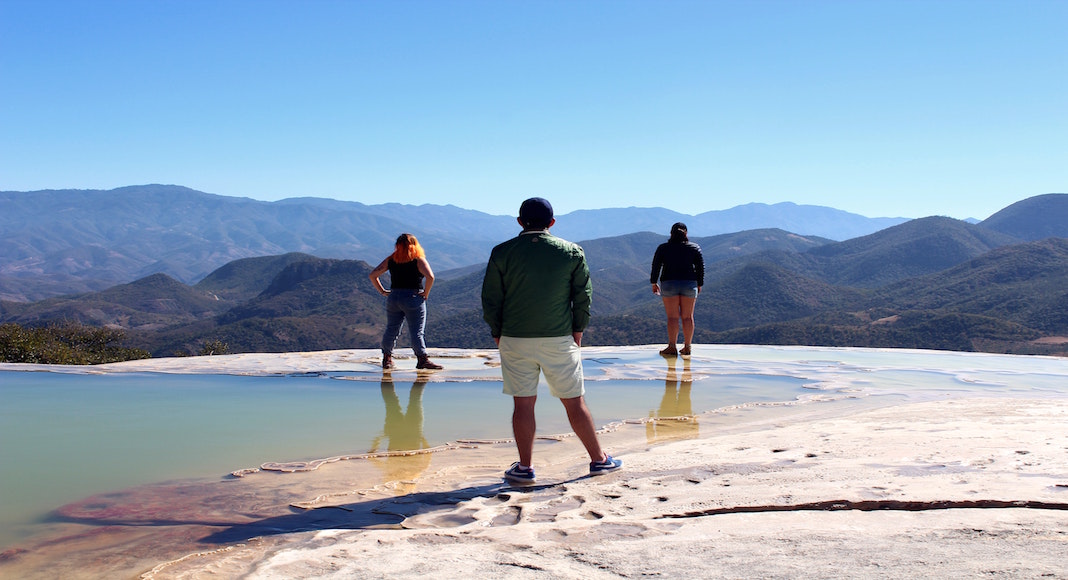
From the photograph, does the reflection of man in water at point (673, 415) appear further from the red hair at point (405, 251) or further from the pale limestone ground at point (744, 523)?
the red hair at point (405, 251)

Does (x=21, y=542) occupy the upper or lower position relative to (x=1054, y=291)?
lower

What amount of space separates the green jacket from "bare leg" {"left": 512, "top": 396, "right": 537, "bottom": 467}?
1.23ft

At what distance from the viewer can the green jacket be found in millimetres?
4117

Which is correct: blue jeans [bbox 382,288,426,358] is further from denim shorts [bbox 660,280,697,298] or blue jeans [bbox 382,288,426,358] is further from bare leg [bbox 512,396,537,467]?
bare leg [bbox 512,396,537,467]

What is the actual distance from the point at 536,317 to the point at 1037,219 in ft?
734

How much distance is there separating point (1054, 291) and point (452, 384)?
7825 cm

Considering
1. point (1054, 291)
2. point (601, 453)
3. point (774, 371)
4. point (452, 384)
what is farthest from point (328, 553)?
point (1054, 291)

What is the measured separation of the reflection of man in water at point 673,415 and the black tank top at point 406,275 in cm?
289

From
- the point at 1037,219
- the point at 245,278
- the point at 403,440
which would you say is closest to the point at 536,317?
the point at 403,440

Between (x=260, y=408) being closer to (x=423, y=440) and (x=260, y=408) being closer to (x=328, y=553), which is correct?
(x=423, y=440)

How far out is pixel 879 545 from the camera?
2.55 meters

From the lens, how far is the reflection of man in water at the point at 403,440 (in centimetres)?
447

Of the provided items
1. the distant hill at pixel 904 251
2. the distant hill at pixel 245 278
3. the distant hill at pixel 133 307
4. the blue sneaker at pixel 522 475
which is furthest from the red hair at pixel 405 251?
the distant hill at pixel 245 278

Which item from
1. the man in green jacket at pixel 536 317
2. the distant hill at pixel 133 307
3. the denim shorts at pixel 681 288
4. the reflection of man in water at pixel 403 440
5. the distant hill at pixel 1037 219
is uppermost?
the distant hill at pixel 1037 219
